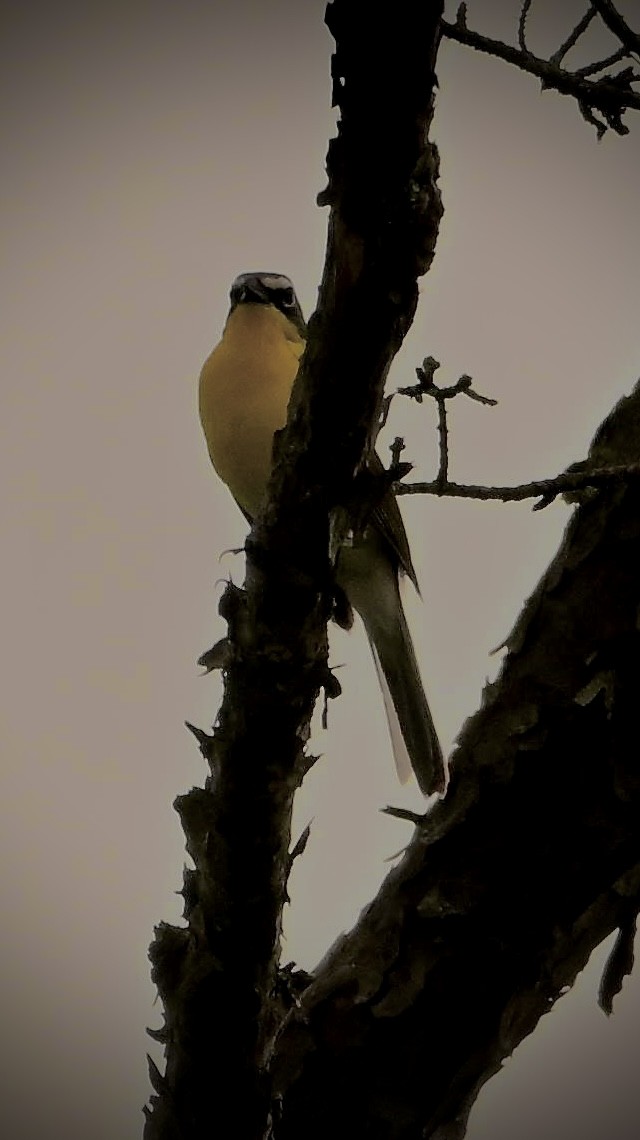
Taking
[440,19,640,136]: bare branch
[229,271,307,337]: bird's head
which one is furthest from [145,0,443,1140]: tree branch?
[229,271,307,337]: bird's head

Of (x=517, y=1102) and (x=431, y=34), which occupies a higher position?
(x=431, y=34)

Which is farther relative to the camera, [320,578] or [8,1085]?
[8,1085]

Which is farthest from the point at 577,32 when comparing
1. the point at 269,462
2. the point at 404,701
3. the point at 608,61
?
the point at 404,701

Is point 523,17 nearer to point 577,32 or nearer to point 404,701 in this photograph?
point 577,32

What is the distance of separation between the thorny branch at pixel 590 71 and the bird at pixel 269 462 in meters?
1.67

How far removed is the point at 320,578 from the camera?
215 centimetres

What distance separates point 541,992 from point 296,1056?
23.9 inches

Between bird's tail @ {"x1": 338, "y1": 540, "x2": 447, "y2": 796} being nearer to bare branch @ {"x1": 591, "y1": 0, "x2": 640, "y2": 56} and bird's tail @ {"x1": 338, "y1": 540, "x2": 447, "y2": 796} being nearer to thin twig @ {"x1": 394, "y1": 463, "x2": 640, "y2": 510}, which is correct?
thin twig @ {"x1": 394, "y1": 463, "x2": 640, "y2": 510}

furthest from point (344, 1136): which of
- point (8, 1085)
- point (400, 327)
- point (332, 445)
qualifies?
point (8, 1085)

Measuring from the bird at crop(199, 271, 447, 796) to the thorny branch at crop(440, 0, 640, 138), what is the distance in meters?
1.67

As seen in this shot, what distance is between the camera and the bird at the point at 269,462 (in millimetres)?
3920

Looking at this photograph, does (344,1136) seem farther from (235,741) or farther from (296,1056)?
(235,741)

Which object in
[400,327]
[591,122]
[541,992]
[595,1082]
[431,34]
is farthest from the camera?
[595,1082]

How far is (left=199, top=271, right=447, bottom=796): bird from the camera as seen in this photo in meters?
3.92
